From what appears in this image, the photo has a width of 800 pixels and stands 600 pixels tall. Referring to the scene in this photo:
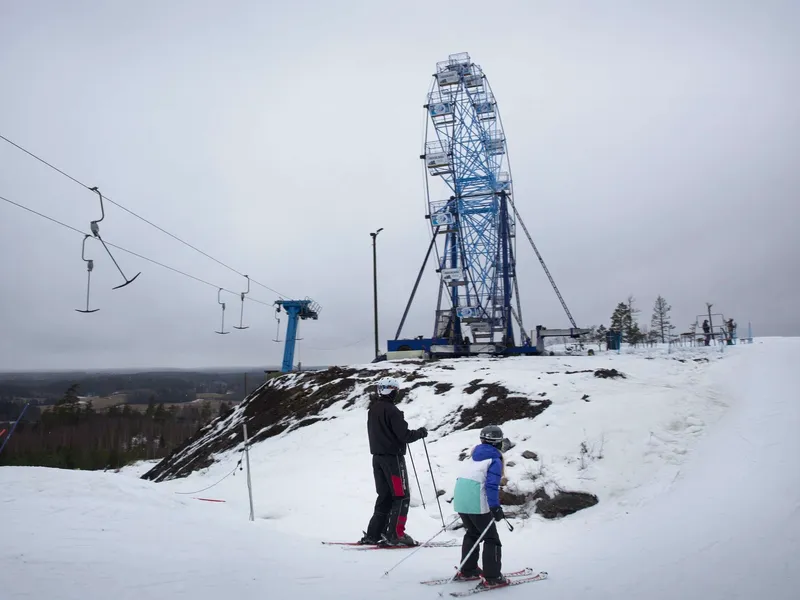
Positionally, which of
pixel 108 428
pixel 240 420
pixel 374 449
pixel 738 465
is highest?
pixel 374 449

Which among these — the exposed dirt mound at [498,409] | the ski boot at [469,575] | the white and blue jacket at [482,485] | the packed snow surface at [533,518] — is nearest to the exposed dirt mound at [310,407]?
the exposed dirt mound at [498,409]

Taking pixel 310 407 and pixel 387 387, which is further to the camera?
pixel 310 407

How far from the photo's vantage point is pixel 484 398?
1377cm

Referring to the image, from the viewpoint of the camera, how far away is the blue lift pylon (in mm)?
38281

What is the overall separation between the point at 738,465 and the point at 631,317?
69.9 metres

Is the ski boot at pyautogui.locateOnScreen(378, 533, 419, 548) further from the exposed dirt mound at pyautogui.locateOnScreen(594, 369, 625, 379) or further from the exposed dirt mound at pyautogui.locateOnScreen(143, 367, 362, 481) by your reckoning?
the exposed dirt mound at pyautogui.locateOnScreen(143, 367, 362, 481)

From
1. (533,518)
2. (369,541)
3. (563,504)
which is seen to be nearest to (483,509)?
(369,541)

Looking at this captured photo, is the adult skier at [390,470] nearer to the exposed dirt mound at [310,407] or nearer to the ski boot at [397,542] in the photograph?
the ski boot at [397,542]

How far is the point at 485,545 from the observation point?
195 inches

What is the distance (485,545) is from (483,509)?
14.3 inches

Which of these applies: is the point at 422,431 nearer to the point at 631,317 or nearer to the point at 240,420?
the point at 240,420

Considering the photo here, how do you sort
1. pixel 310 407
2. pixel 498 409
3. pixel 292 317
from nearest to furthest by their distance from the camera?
pixel 498 409 → pixel 310 407 → pixel 292 317

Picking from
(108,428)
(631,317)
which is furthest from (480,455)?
(108,428)

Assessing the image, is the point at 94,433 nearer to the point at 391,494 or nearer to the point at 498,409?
the point at 498,409
